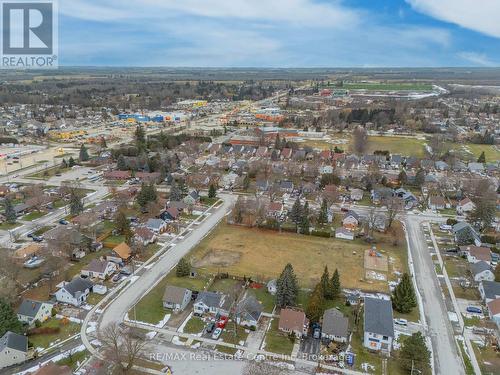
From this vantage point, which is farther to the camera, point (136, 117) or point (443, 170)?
point (136, 117)

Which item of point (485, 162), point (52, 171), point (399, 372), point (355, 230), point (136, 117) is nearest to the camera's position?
point (399, 372)

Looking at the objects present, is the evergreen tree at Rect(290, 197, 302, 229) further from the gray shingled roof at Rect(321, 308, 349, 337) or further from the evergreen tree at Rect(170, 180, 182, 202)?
the gray shingled roof at Rect(321, 308, 349, 337)

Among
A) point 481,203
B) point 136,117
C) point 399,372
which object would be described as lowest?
point 399,372

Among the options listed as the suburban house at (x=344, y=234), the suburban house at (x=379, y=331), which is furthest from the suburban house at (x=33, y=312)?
the suburban house at (x=344, y=234)

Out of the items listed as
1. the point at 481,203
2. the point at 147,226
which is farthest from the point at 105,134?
the point at 481,203

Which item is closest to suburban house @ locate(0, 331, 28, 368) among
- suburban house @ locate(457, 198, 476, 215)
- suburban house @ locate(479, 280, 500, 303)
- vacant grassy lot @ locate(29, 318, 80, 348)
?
vacant grassy lot @ locate(29, 318, 80, 348)

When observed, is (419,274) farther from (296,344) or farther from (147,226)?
(147,226)
